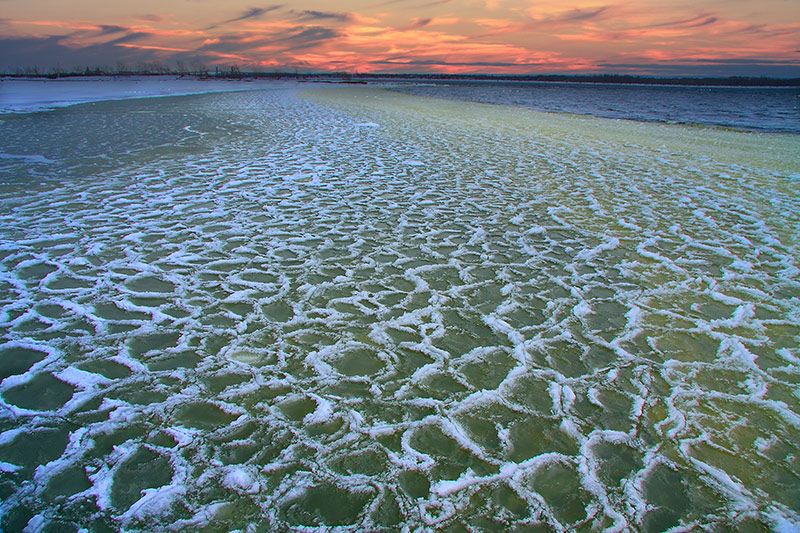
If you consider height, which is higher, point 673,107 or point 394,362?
point 673,107

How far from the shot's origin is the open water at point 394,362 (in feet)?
7.41

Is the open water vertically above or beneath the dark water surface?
beneath

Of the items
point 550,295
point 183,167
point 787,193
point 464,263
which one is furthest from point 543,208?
point 183,167

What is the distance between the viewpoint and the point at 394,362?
3.34 metres

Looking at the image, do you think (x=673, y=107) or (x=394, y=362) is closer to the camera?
(x=394, y=362)

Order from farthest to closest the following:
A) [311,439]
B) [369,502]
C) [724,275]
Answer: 1. [724,275]
2. [311,439]
3. [369,502]

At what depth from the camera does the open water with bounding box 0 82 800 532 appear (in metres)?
2.26

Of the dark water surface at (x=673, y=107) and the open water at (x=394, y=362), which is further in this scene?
the dark water surface at (x=673, y=107)

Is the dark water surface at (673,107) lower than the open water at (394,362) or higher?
higher

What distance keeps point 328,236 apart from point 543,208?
3.52 m

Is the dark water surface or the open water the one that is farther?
the dark water surface

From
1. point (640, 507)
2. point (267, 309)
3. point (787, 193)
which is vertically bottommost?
point (640, 507)

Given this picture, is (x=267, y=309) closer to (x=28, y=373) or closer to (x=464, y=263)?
(x=28, y=373)

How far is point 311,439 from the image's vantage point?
2588 mm
